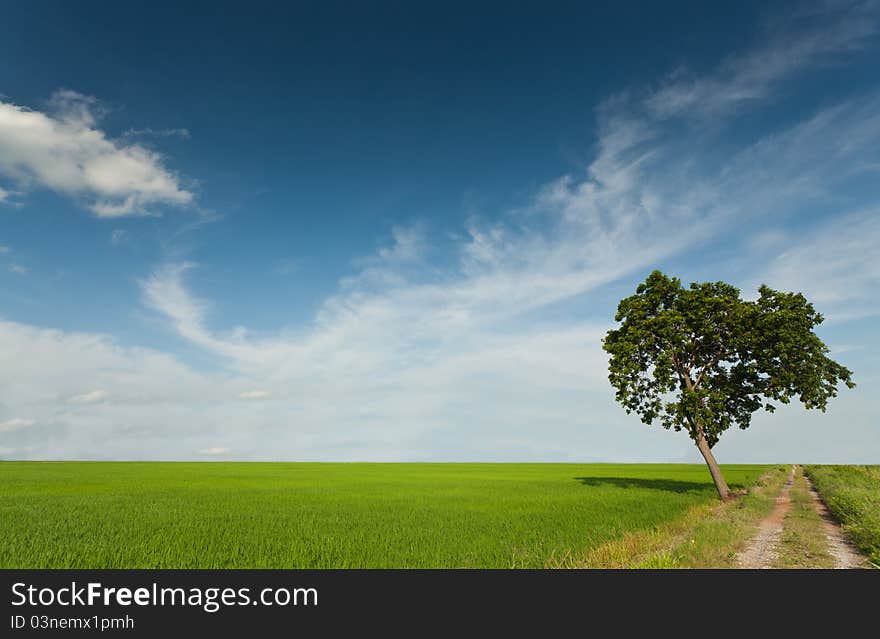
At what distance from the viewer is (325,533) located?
1955 cm

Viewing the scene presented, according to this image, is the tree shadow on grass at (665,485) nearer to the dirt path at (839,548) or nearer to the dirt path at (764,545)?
the dirt path at (764,545)

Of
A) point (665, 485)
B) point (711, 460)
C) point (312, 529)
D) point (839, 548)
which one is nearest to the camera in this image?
point (839, 548)

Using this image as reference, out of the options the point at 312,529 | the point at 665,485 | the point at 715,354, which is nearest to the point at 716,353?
the point at 715,354

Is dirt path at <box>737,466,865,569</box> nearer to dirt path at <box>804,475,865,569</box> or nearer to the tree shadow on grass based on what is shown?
dirt path at <box>804,475,865,569</box>

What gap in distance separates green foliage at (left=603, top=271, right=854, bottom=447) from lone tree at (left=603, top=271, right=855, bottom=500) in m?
0.06

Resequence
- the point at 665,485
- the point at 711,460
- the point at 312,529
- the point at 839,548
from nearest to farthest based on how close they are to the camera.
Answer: the point at 839,548
the point at 312,529
the point at 711,460
the point at 665,485

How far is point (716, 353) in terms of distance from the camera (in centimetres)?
3500

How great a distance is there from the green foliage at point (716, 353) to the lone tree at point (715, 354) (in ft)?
0.21

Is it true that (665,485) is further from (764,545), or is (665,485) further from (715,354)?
(764,545)

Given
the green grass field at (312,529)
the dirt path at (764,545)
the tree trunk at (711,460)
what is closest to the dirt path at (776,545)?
the dirt path at (764,545)

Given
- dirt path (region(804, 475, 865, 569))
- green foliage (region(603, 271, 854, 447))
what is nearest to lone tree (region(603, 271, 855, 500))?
green foliage (region(603, 271, 854, 447))

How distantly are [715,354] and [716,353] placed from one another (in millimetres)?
94
